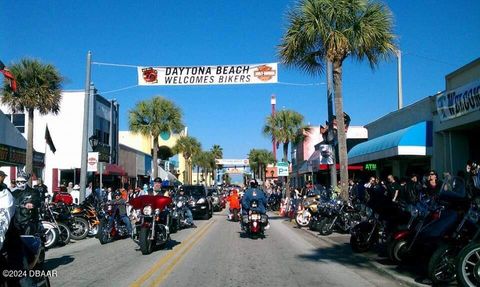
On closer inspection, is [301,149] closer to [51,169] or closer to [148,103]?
[148,103]

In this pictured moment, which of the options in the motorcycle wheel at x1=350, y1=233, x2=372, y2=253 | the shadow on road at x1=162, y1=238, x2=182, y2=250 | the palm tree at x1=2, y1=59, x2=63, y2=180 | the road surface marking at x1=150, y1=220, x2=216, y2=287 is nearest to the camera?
the road surface marking at x1=150, y1=220, x2=216, y2=287

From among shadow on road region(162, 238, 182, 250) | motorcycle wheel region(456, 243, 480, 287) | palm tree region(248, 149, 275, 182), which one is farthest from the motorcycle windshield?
palm tree region(248, 149, 275, 182)

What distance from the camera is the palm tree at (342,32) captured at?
19.3 metres

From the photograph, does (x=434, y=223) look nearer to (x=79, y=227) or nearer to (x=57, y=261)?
(x=57, y=261)

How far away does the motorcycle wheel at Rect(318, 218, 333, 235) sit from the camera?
17578mm

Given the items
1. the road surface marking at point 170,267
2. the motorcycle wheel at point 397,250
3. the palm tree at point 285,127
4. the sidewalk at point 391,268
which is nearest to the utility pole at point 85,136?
the road surface marking at point 170,267

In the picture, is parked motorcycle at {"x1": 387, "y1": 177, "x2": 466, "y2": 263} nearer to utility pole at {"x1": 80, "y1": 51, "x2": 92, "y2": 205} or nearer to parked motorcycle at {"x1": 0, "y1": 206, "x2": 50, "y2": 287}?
parked motorcycle at {"x1": 0, "y1": 206, "x2": 50, "y2": 287}

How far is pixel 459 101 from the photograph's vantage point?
62.6 ft

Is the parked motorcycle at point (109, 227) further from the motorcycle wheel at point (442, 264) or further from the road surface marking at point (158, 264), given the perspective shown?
the motorcycle wheel at point (442, 264)

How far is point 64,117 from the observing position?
1599 inches

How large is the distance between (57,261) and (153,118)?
30695mm

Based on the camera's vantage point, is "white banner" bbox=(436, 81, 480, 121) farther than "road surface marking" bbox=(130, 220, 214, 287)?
Yes

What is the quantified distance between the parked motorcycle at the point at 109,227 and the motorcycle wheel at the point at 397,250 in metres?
8.91

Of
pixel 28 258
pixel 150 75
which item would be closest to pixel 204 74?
pixel 150 75
